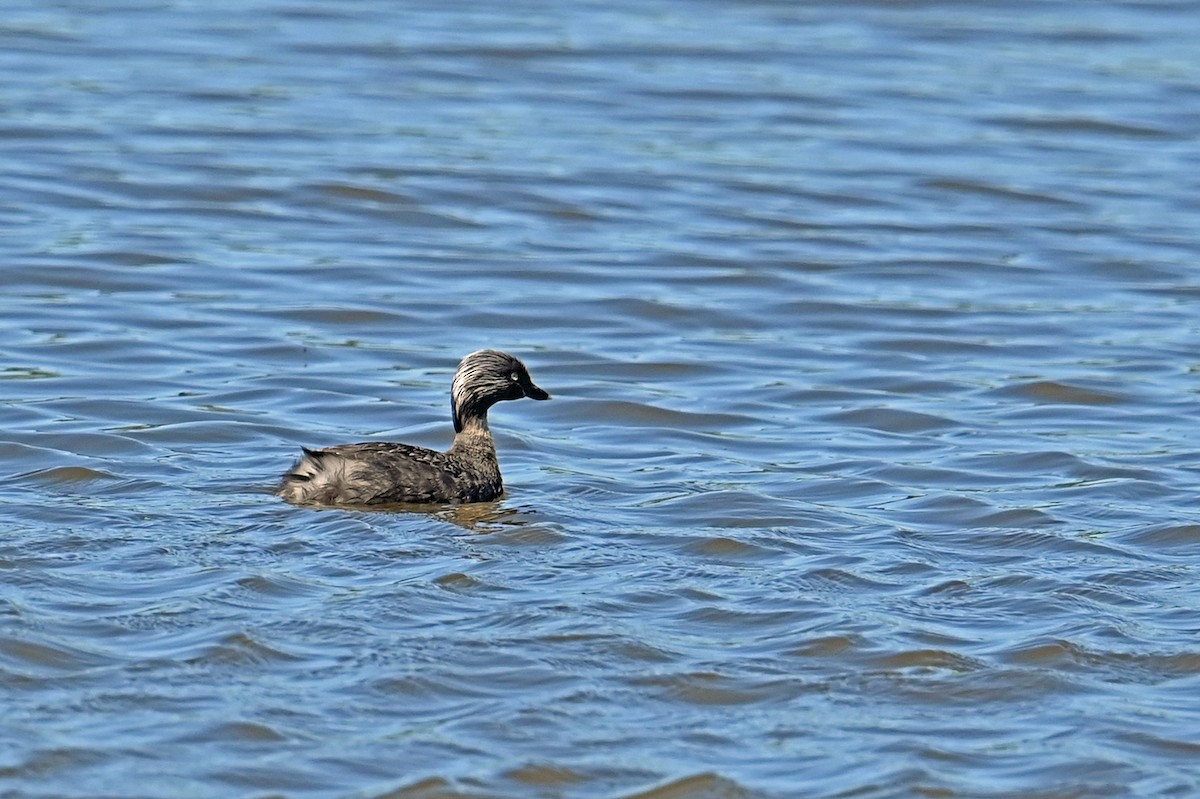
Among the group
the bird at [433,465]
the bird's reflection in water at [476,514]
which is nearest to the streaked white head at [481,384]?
the bird at [433,465]

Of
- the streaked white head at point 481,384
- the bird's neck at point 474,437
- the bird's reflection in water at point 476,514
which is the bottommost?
the bird's reflection in water at point 476,514

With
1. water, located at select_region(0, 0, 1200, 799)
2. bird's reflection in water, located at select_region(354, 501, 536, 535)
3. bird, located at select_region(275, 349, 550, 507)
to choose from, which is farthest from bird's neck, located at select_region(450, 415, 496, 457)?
bird's reflection in water, located at select_region(354, 501, 536, 535)

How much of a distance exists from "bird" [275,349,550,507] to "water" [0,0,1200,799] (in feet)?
0.51

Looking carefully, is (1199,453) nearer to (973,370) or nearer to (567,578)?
(973,370)

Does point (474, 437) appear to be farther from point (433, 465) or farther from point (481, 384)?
point (433, 465)

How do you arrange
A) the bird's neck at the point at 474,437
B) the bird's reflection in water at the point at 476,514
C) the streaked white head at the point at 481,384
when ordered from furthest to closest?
A: the streaked white head at the point at 481,384, the bird's neck at the point at 474,437, the bird's reflection in water at the point at 476,514

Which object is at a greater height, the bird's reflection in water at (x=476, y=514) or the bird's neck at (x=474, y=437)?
the bird's neck at (x=474, y=437)

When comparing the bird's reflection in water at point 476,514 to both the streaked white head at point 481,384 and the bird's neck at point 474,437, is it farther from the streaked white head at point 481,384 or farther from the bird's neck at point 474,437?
the streaked white head at point 481,384

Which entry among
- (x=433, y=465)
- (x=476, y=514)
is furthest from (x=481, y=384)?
(x=476, y=514)

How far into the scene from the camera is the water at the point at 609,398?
263 inches

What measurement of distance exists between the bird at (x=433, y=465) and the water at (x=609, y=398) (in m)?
0.15

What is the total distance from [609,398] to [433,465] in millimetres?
2469

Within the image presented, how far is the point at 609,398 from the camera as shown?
11.9 metres

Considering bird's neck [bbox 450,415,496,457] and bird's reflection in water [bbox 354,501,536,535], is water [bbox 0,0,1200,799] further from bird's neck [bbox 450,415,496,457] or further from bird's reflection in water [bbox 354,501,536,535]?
bird's neck [bbox 450,415,496,457]
